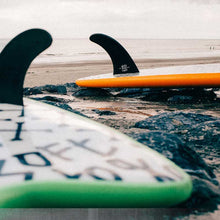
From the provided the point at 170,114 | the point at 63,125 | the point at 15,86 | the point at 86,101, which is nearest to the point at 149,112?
the point at 170,114

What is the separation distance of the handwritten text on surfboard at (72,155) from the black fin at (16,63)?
56 centimetres

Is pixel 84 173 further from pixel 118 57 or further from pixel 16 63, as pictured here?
pixel 118 57

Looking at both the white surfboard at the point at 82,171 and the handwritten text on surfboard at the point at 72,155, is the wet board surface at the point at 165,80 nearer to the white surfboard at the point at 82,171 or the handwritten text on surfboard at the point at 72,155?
the handwritten text on surfboard at the point at 72,155

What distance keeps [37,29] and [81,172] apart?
4.83ft

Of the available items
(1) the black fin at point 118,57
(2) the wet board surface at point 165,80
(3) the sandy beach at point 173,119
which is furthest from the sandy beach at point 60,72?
(2) the wet board surface at point 165,80

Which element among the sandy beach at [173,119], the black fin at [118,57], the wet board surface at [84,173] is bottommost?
the sandy beach at [173,119]

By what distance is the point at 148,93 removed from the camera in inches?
201

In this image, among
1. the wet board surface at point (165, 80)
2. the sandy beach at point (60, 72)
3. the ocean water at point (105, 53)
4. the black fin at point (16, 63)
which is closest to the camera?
the black fin at point (16, 63)

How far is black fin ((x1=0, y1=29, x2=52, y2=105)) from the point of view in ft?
8.31

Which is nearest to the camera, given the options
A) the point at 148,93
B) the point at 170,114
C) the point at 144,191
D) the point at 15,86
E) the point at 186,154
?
the point at 144,191

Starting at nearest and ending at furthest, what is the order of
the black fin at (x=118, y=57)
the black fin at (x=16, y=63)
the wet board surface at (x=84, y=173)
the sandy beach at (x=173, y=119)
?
the wet board surface at (x=84, y=173) → the sandy beach at (x=173, y=119) → the black fin at (x=16, y=63) → the black fin at (x=118, y=57)

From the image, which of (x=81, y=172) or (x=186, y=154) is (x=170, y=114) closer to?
(x=186, y=154)

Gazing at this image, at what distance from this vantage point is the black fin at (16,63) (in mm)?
2533

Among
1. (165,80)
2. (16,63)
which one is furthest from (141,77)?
(16,63)
